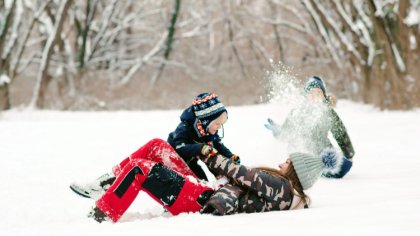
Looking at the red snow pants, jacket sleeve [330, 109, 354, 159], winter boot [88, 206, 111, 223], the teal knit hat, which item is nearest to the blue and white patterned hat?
the red snow pants

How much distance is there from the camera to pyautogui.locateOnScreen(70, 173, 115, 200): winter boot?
4281 millimetres

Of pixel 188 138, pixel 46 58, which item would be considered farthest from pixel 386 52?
pixel 188 138

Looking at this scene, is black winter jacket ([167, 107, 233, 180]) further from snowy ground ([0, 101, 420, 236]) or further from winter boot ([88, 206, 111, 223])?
winter boot ([88, 206, 111, 223])

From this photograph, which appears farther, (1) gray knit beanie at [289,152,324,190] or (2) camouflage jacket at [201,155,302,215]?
(1) gray knit beanie at [289,152,324,190]

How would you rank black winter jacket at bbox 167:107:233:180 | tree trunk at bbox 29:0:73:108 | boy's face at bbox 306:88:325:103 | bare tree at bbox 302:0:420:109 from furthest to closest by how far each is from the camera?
tree trunk at bbox 29:0:73:108 → bare tree at bbox 302:0:420:109 → boy's face at bbox 306:88:325:103 → black winter jacket at bbox 167:107:233:180

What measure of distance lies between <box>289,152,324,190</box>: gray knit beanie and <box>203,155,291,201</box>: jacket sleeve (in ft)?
0.45

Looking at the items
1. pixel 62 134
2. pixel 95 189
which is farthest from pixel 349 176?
pixel 62 134

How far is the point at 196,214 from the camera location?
152 inches

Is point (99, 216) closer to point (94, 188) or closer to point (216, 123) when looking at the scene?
point (94, 188)

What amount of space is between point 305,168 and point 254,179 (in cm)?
36

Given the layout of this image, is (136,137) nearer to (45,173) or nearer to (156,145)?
(45,173)

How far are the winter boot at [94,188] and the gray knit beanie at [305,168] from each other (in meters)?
1.29

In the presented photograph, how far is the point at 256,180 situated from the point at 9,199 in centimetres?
266

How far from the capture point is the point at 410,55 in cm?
1079
